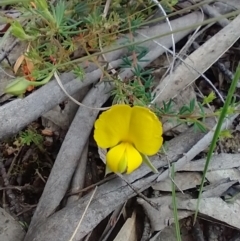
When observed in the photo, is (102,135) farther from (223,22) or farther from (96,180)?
(223,22)

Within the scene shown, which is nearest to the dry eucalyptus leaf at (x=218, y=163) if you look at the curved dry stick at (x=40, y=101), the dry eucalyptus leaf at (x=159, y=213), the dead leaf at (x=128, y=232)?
the dry eucalyptus leaf at (x=159, y=213)

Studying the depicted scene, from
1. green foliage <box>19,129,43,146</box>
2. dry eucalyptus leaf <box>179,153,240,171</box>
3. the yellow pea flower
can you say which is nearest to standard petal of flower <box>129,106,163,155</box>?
the yellow pea flower

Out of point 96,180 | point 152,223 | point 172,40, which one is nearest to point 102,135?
point 96,180

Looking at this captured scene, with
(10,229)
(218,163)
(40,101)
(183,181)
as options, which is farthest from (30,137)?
(218,163)

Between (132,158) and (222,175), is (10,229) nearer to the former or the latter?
(132,158)

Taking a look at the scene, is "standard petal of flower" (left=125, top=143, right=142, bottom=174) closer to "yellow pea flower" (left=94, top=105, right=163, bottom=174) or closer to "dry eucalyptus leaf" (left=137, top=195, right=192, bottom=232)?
"yellow pea flower" (left=94, top=105, right=163, bottom=174)
